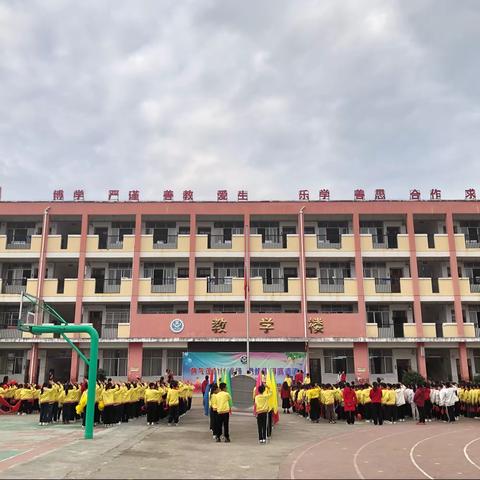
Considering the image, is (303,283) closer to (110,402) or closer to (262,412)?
(110,402)

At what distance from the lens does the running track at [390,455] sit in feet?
32.7

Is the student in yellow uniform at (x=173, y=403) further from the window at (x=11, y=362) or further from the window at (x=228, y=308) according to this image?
the window at (x=11, y=362)

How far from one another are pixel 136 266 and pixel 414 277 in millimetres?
15726

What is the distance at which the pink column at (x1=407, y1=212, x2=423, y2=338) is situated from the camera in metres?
31.1

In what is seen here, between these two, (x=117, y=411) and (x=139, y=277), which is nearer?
(x=117, y=411)

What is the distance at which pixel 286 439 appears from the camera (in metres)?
14.6

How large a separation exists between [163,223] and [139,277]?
12.6 feet

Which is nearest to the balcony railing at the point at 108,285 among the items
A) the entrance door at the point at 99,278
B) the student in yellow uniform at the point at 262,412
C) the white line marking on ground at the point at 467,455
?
the entrance door at the point at 99,278

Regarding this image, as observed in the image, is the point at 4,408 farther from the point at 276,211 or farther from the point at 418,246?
the point at 418,246

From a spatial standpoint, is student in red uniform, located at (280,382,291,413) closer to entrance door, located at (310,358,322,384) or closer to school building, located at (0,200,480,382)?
school building, located at (0,200,480,382)

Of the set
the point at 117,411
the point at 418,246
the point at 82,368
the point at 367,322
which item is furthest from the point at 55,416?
the point at 418,246

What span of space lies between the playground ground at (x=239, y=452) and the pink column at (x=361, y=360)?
12904 mm

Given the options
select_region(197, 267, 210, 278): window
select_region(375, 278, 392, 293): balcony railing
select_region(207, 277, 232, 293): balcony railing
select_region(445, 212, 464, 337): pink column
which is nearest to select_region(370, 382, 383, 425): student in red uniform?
select_region(375, 278, 392, 293): balcony railing

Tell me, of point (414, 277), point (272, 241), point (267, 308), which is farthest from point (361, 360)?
point (272, 241)
